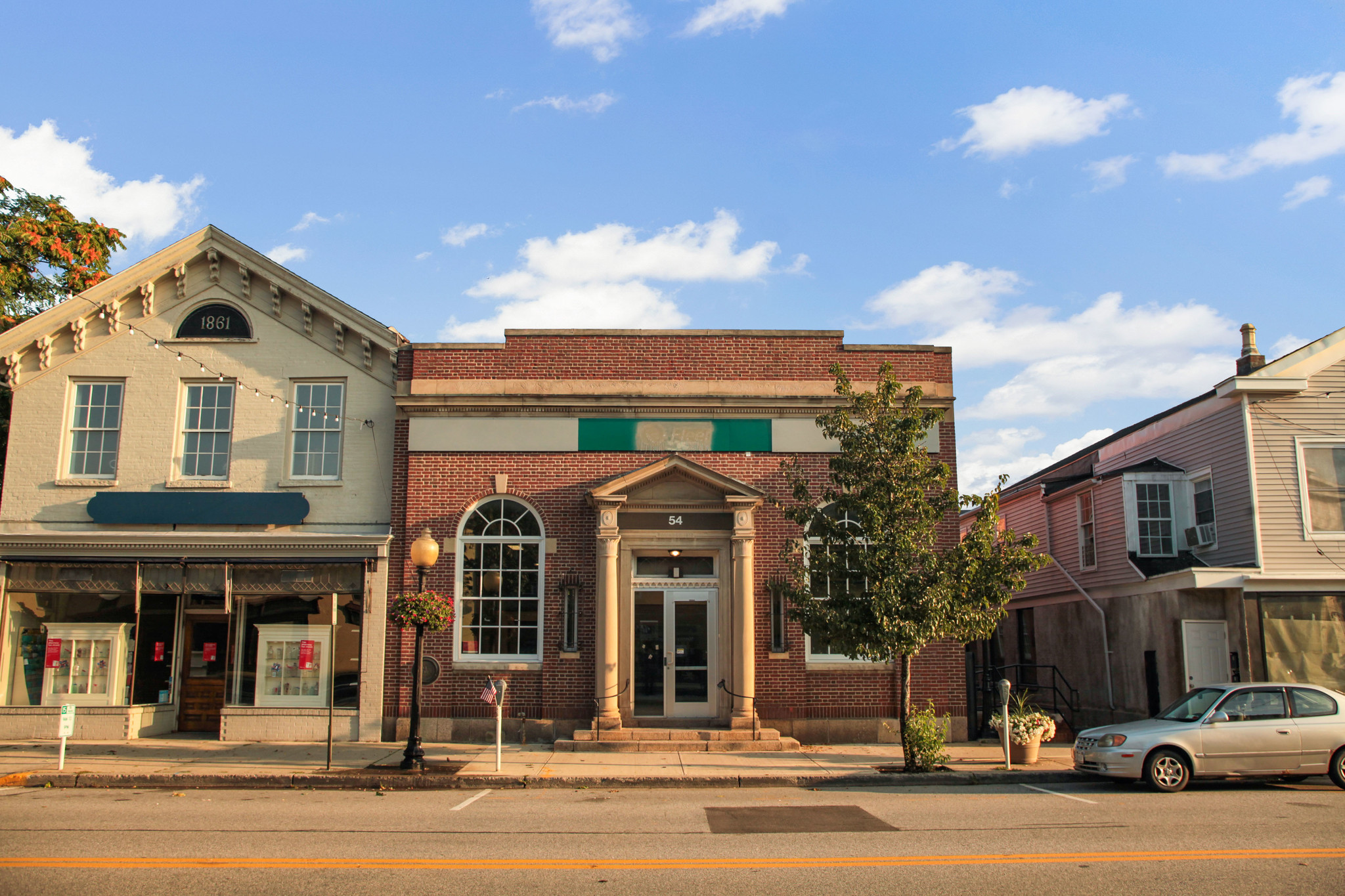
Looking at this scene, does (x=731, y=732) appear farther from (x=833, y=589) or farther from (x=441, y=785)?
(x=441, y=785)

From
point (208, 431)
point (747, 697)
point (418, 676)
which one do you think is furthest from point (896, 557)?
point (208, 431)

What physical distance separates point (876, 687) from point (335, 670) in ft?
32.1

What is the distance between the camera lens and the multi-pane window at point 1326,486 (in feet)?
56.4

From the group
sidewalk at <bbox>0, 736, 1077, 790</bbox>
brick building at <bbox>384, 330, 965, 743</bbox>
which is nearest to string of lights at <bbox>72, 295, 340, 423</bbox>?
brick building at <bbox>384, 330, 965, 743</bbox>

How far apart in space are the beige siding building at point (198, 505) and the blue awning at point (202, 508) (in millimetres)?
33

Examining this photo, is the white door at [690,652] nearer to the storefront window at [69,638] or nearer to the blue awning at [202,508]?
the blue awning at [202,508]

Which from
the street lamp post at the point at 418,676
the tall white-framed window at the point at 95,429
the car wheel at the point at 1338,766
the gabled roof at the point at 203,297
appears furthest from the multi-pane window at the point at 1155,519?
the tall white-framed window at the point at 95,429

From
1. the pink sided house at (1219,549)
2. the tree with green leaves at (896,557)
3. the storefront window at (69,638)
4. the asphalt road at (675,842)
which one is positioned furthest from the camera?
the storefront window at (69,638)

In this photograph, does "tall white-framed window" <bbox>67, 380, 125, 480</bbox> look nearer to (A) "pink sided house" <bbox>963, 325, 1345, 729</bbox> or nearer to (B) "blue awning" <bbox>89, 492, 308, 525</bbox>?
(B) "blue awning" <bbox>89, 492, 308, 525</bbox>

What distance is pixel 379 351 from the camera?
59.9 feet

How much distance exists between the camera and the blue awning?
17.5 m

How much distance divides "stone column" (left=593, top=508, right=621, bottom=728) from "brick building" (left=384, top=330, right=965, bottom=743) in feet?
0.12

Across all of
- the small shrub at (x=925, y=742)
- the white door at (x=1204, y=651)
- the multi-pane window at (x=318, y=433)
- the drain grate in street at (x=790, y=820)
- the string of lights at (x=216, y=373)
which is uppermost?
the string of lights at (x=216, y=373)

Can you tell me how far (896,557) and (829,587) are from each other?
4.41 ft
